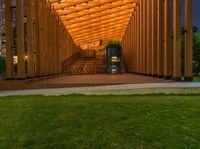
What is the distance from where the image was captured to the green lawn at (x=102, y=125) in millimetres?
4352

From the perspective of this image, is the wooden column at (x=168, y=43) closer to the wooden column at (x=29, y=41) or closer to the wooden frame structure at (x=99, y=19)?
the wooden frame structure at (x=99, y=19)

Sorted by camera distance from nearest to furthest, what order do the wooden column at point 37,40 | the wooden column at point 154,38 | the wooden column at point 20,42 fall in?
the wooden column at point 20,42 → the wooden column at point 37,40 → the wooden column at point 154,38

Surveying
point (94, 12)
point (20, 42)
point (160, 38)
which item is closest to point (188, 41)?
point (160, 38)

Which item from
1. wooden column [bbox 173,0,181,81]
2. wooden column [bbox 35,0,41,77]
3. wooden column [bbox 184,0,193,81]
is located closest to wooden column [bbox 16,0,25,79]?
wooden column [bbox 35,0,41,77]

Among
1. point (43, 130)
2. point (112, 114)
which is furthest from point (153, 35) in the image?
point (43, 130)

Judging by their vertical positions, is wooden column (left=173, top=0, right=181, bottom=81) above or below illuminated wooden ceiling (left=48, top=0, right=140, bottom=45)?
below

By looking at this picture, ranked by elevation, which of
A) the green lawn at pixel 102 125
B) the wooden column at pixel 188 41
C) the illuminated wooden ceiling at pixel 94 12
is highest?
the illuminated wooden ceiling at pixel 94 12

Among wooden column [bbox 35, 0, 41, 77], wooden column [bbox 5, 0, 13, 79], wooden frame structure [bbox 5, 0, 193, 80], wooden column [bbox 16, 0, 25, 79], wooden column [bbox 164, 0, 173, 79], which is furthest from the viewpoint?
wooden column [bbox 35, 0, 41, 77]

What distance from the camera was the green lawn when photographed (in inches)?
171

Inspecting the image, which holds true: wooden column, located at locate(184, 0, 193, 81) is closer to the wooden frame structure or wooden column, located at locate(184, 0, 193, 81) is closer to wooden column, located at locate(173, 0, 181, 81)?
the wooden frame structure

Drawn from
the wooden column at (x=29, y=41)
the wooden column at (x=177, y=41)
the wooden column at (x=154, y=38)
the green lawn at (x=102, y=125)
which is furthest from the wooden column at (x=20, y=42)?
the wooden column at (x=154, y=38)

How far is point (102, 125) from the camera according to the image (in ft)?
16.7

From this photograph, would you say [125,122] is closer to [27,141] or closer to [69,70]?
[27,141]

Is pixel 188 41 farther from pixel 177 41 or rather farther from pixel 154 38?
pixel 154 38
